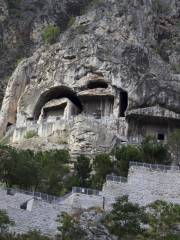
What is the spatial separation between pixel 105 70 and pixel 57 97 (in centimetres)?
612

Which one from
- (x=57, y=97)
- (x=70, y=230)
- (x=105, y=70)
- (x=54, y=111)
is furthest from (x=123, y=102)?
(x=70, y=230)

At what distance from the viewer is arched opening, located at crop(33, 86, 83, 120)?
6662 centimetres

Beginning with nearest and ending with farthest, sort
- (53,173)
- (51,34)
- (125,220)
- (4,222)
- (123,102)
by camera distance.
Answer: (4,222)
(125,220)
(53,173)
(123,102)
(51,34)

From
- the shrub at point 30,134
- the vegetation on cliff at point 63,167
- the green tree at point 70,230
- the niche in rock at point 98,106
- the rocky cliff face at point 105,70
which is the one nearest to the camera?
the green tree at point 70,230

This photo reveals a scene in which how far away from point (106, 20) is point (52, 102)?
10924mm

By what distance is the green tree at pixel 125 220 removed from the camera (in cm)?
3550

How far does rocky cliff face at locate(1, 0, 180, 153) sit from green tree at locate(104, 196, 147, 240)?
75.7ft

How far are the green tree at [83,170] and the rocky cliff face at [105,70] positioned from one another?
10459 millimetres

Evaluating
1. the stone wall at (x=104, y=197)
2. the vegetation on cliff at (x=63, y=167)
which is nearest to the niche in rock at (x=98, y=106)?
the vegetation on cliff at (x=63, y=167)

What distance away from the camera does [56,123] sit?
62.8 m

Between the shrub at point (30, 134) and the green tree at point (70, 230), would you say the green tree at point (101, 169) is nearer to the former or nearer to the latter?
the green tree at point (70, 230)

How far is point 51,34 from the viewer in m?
78.0

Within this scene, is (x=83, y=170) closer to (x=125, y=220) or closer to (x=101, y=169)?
(x=101, y=169)

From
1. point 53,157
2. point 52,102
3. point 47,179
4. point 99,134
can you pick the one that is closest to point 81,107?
point 52,102
